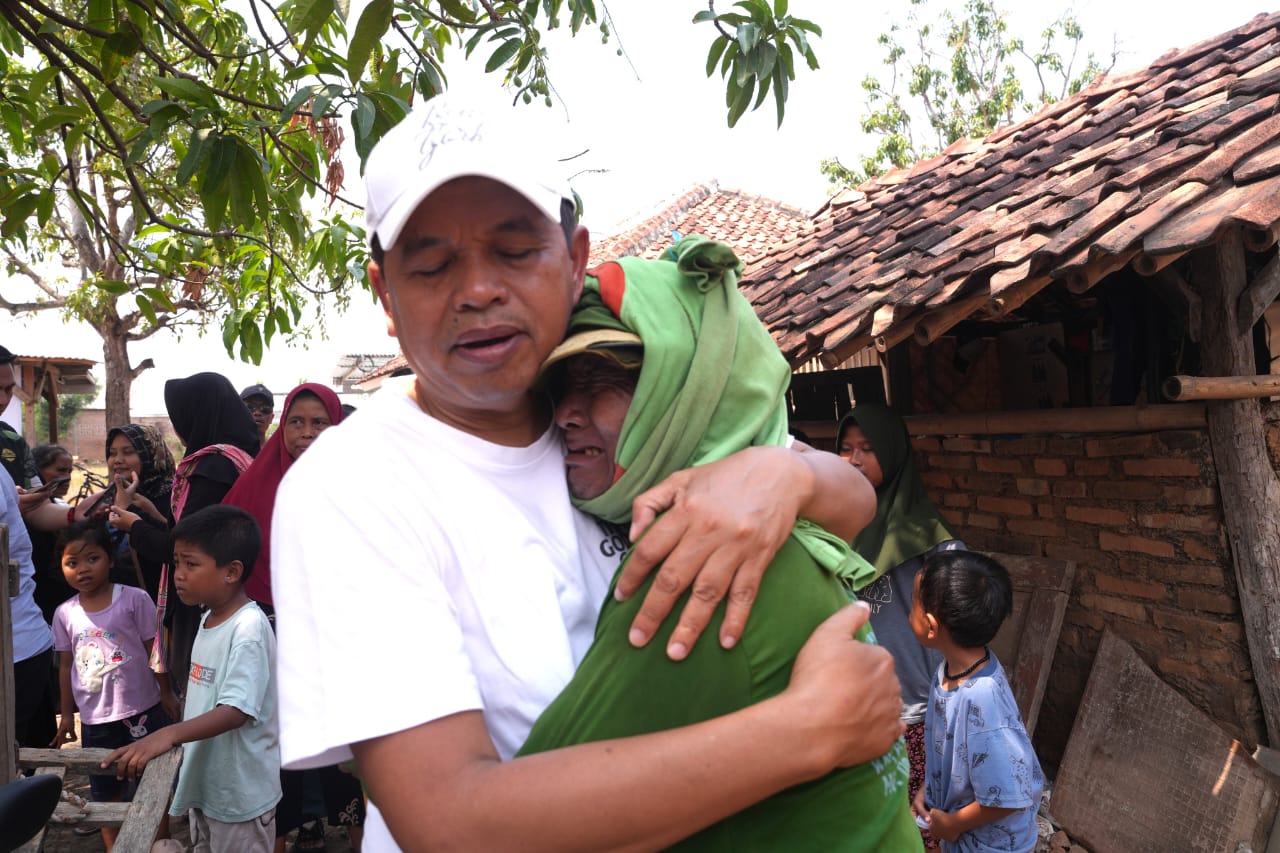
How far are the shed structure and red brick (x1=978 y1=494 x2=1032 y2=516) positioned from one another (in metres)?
0.01

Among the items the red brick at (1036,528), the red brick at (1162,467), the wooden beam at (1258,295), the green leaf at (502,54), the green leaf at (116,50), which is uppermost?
the green leaf at (116,50)

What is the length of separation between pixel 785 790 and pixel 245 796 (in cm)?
304

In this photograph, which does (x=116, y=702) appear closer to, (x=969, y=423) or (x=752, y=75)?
(x=752, y=75)

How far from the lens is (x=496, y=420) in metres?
1.27

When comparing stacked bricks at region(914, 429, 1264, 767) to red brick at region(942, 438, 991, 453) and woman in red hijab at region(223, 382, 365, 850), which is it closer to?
red brick at region(942, 438, 991, 453)

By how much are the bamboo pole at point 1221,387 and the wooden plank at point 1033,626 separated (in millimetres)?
1283

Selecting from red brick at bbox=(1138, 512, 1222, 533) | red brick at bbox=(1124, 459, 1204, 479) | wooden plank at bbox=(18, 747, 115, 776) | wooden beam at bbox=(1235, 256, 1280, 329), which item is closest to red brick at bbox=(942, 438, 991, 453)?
red brick at bbox=(1124, 459, 1204, 479)

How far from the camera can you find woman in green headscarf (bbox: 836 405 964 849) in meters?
3.67

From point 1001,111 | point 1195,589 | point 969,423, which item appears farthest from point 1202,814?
point 1001,111

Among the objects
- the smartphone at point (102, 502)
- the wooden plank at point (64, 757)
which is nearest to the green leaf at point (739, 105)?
the wooden plank at point (64, 757)

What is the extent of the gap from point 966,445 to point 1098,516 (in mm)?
953

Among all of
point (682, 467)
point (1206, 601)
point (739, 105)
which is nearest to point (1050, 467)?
point (1206, 601)

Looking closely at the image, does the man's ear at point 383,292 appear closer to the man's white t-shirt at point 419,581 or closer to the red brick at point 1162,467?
the man's white t-shirt at point 419,581

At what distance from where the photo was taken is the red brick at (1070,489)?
4.58 meters
